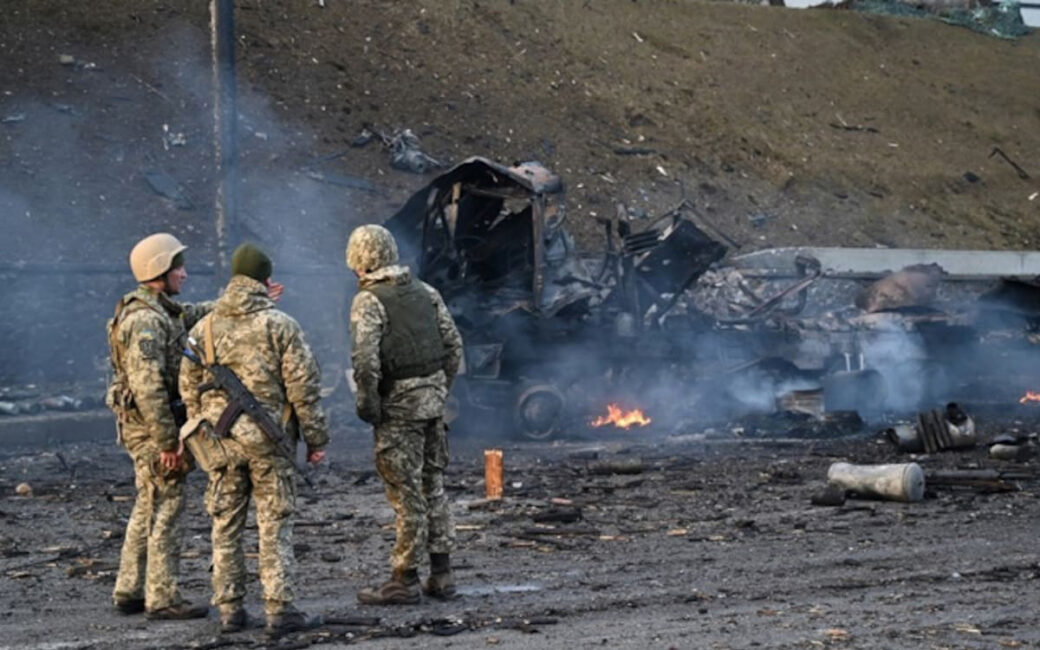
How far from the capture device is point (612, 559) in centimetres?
1048

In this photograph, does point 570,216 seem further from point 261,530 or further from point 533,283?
point 261,530

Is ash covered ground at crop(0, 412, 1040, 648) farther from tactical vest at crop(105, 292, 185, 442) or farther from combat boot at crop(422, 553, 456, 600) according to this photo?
tactical vest at crop(105, 292, 185, 442)

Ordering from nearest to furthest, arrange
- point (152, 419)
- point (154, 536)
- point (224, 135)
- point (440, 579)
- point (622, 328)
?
point (152, 419) → point (154, 536) → point (440, 579) → point (224, 135) → point (622, 328)

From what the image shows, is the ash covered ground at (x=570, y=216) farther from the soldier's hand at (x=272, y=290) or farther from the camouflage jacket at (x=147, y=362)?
the soldier's hand at (x=272, y=290)

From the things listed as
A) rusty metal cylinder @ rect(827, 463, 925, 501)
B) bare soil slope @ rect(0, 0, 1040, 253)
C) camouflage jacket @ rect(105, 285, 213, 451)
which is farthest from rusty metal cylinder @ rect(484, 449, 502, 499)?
bare soil slope @ rect(0, 0, 1040, 253)

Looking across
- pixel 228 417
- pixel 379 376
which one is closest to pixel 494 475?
pixel 379 376

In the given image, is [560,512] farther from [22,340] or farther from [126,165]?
[126,165]

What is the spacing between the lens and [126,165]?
24.4 m

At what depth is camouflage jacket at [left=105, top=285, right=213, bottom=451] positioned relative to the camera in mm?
8492

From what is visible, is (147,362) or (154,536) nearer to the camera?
(147,362)

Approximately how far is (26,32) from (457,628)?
837 inches

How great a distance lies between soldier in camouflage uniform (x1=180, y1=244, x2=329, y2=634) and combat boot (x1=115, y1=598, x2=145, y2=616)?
710mm

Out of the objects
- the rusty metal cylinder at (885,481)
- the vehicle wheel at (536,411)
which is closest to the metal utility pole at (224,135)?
the vehicle wheel at (536,411)

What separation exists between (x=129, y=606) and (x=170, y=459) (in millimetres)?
888
